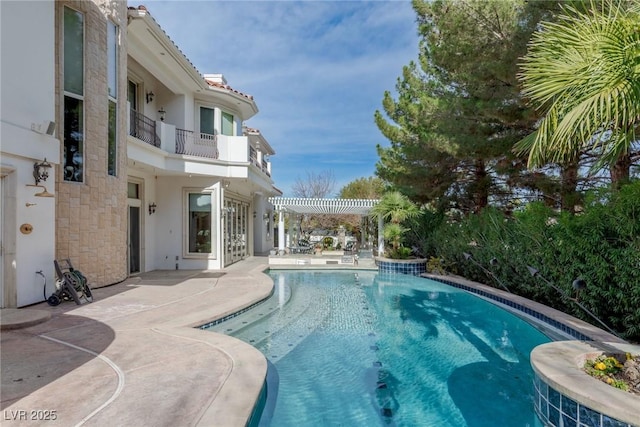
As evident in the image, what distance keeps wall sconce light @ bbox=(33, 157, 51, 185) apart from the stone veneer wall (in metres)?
0.64

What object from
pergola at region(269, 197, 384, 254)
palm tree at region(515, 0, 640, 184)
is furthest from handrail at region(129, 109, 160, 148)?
palm tree at region(515, 0, 640, 184)

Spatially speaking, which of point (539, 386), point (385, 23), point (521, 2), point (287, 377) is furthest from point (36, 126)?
point (385, 23)

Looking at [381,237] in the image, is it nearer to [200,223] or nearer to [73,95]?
[200,223]

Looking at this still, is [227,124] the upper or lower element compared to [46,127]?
upper

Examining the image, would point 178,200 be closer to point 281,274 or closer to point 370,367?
point 281,274

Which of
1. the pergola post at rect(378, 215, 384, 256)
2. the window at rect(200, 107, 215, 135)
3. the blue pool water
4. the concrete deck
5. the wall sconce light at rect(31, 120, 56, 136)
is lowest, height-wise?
the blue pool water

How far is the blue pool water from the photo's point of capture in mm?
4703

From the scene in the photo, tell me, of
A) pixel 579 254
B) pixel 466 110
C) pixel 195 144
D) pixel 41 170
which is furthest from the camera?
pixel 195 144

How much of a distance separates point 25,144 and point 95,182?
218cm

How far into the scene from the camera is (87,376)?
453cm

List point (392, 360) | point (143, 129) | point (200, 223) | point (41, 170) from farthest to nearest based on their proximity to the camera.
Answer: point (200, 223)
point (143, 129)
point (41, 170)
point (392, 360)

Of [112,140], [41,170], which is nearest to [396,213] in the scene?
[112,140]

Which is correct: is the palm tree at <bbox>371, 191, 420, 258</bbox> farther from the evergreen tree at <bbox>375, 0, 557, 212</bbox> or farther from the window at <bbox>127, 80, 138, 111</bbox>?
the window at <bbox>127, 80, 138, 111</bbox>

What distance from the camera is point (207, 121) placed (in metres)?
16.4
